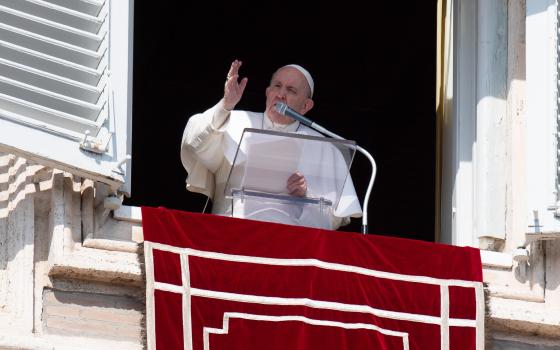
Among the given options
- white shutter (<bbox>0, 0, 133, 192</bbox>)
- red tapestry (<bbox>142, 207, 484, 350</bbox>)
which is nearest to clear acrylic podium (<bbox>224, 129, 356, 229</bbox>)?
red tapestry (<bbox>142, 207, 484, 350</bbox>)

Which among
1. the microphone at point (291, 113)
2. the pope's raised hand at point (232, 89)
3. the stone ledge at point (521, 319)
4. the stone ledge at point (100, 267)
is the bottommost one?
the stone ledge at point (521, 319)

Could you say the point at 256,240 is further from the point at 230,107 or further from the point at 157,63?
the point at 157,63

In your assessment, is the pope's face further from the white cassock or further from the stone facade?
the stone facade

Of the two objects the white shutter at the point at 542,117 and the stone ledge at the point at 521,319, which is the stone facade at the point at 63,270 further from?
the white shutter at the point at 542,117

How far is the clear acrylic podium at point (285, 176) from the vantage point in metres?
8.15

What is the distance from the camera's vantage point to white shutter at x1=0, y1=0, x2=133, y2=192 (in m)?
7.77


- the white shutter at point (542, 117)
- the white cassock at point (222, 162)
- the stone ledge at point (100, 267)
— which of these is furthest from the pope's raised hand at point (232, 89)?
the white shutter at point (542, 117)

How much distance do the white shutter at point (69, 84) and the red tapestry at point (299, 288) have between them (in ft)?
0.86

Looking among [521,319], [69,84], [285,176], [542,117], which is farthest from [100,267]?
[542,117]

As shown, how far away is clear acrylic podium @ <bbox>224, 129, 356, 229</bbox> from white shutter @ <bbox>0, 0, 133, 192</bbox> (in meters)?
0.44

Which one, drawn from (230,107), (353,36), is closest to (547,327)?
(230,107)

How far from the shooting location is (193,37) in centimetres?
1120

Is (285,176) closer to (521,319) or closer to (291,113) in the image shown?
(291,113)

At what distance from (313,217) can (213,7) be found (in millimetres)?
2963
